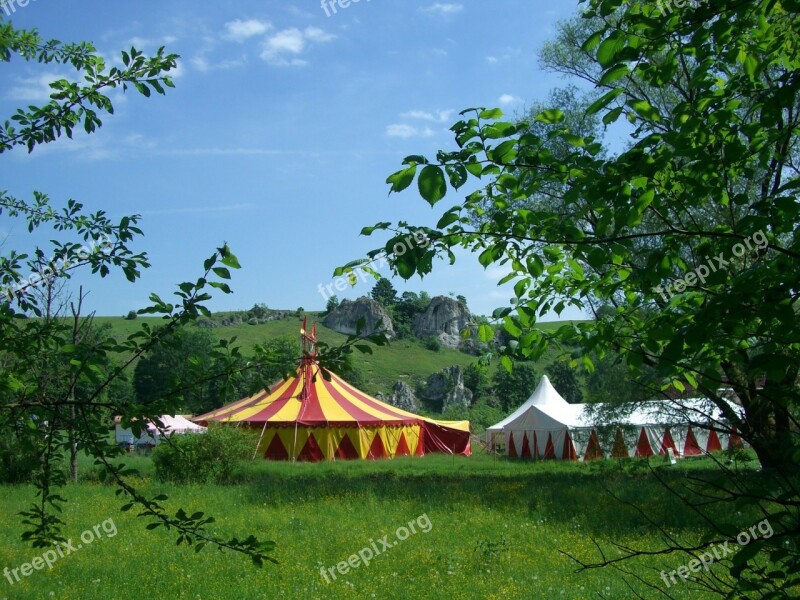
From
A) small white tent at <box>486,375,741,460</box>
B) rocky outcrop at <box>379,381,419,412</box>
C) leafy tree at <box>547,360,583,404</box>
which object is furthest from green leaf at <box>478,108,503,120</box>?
rocky outcrop at <box>379,381,419,412</box>

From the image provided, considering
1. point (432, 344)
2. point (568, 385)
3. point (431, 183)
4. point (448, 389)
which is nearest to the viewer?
point (431, 183)

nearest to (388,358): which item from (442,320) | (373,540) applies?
(442,320)

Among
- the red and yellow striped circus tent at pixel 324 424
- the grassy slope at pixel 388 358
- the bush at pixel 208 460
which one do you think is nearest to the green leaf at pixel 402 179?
the bush at pixel 208 460

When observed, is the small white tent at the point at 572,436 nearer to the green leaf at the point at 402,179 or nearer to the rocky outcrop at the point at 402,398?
the green leaf at the point at 402,179

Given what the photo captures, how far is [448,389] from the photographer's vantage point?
72.7 metres

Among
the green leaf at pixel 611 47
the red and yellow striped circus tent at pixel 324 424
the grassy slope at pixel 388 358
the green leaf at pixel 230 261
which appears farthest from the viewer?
the grassy slope at pixel 388 358

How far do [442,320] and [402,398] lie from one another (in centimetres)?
3515

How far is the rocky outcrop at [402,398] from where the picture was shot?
6819 centimetres

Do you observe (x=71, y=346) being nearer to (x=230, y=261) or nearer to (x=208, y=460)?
(x=230, y=261)

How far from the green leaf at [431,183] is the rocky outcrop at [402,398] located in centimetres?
6653

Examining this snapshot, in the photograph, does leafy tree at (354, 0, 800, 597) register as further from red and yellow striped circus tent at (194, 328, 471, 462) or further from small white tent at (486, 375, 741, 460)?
red and yellow striped circus tent at (194, 328, 471, 462)

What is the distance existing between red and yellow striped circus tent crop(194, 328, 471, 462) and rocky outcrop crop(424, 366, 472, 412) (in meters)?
42.8

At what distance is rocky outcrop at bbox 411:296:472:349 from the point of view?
318 ft

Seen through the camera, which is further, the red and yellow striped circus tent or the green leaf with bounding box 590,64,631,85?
the red and yellow striped circus tent
